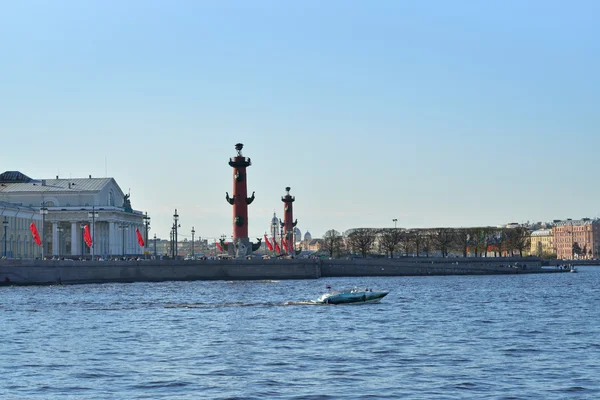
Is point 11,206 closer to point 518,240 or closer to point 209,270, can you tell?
point 209,270

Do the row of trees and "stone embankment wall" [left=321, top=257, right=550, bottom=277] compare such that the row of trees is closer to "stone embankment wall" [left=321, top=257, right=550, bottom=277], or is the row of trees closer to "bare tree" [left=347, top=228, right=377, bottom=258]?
"bare tree" [left=347, top=228, right=377, bottom=258]

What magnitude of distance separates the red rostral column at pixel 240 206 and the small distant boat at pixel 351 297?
46729mm

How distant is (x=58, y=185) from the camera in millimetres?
148500

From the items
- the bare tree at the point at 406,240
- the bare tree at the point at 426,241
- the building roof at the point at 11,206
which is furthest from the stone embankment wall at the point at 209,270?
the bare tree at the point at 406,240

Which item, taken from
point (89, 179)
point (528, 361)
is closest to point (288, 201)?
point (89, 179)

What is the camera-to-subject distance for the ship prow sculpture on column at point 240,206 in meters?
115

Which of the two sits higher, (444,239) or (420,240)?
(420,240)

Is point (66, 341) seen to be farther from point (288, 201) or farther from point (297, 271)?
point (288, 201)

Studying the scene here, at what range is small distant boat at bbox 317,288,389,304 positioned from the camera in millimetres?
66750

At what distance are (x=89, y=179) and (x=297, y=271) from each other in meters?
46.7

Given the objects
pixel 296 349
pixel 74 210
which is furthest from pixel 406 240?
pixel 296 349

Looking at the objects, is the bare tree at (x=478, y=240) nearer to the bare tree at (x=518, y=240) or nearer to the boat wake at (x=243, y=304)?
the bare tree at (x=518, y=240)

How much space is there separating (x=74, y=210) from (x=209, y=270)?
39.5m

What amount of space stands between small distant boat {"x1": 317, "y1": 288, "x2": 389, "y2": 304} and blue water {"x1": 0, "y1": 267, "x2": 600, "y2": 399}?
100 centimetres
